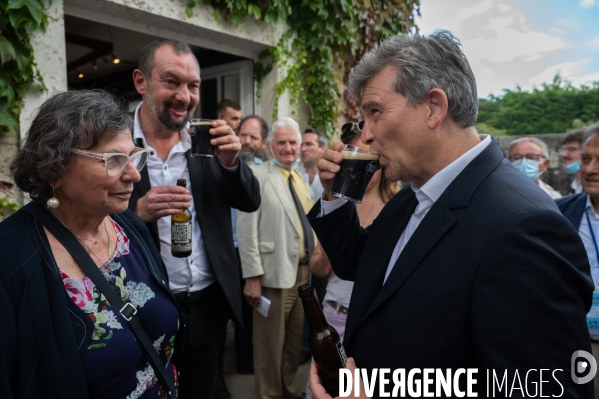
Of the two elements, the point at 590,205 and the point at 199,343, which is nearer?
the point at 199,343

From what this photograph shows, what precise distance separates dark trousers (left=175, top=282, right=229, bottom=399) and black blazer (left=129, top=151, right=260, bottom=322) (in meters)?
0.12

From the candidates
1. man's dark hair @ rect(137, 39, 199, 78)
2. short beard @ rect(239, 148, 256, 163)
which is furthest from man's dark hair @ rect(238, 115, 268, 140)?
man's dark hair @ rect(137, 39, 199, 78)

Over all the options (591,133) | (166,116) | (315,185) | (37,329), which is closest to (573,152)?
(591,133)

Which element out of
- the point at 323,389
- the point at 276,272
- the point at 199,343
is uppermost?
the point at 323,389

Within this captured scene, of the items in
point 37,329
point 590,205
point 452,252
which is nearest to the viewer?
point 452,252

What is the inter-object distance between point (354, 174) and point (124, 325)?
1.11 m

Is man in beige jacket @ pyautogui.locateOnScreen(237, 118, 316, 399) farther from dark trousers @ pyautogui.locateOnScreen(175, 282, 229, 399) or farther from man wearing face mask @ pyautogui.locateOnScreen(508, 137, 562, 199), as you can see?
man wearing face mask @ pyautogui.locateOnScreen(508, 137, 562, 199)

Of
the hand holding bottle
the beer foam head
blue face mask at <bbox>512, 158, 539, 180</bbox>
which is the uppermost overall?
the beer foam head

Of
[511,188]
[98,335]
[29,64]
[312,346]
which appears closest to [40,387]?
[98,335]

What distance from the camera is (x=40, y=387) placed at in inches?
56.8

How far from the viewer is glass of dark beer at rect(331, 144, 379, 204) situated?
5.95ft

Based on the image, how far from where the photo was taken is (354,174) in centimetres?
183

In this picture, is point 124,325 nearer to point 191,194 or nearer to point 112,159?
point 112,159

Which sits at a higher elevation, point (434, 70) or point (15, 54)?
point (15, 54)
